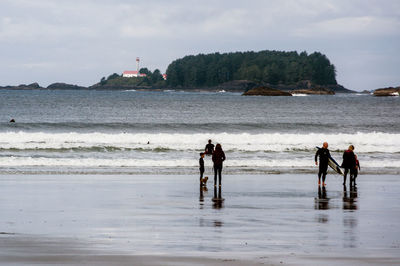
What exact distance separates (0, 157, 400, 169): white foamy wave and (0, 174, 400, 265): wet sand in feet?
24.4

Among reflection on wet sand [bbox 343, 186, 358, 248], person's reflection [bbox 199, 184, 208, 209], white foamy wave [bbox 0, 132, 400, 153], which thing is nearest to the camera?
reflection on wet sand [bbox 343, 186, 358, 248]

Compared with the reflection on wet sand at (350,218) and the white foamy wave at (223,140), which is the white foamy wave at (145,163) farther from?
the reflection on wet sand at (350,218)

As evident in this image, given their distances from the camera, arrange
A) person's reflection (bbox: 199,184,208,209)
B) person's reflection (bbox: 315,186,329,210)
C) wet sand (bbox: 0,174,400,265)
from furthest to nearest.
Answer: person's reflection (bbox: 199,184,208,209) < person's reflection (bbox: 315,186,329,210) < wet sand (bbox: 0,174,400,265)

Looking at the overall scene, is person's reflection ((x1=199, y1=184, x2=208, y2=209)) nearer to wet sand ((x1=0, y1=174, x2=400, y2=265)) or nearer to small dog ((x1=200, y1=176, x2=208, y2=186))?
wet sand ((x1=0, y1=174, x2=400, y2=265))

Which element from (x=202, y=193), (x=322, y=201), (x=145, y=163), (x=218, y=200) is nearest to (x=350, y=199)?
(x=322, y=201)

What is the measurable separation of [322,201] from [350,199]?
1121 millimetres

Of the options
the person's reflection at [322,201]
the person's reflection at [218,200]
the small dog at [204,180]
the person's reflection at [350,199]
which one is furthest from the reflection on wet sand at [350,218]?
the small dog at [204,180]

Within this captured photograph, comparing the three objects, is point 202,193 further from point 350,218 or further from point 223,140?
point 223,140

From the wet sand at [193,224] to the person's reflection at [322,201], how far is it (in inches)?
2.7

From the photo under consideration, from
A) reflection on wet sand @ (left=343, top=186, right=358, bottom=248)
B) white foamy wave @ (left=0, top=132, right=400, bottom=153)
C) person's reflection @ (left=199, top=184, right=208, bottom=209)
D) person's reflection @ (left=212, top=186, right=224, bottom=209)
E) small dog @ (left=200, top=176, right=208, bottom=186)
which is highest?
white foamy wave @ (left=0, top=132, right=400, bottom=153)

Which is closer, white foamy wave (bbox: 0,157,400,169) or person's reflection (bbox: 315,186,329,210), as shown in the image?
person's reflection (bbox: 315,186,329,210)

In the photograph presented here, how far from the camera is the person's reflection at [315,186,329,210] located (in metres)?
18.1

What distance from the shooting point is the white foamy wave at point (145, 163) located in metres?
31.4

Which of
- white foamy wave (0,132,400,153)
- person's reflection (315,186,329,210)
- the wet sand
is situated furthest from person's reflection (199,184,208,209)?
white foamy wave (0,132,400,153)
